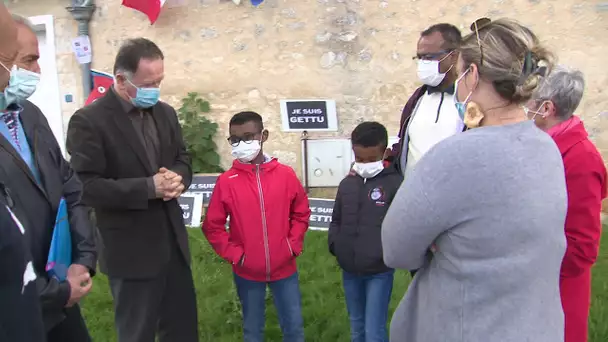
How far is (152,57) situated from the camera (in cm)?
291

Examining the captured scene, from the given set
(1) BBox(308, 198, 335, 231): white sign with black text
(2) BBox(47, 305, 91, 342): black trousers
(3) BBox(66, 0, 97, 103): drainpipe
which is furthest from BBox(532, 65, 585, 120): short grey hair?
(3) BBox(66, 0, 97, 103): drainpipe

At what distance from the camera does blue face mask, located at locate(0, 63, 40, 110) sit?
209 centimetres

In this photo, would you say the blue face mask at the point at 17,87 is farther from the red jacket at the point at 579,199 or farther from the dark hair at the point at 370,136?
the red jacket at the point at 579,199

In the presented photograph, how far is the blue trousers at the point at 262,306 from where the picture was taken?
314 cm

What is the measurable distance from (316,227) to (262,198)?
289 cm

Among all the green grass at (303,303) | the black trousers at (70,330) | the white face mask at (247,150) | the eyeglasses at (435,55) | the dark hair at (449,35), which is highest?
the dark hair at (449,35)

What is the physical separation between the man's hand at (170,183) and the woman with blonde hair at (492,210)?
1.48 meters

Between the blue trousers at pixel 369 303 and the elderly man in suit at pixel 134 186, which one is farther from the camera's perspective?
the blue trousers at pixel 369 303

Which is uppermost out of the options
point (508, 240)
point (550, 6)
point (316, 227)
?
point (550, 6)

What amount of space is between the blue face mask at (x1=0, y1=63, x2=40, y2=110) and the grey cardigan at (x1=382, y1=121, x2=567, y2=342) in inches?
61.8

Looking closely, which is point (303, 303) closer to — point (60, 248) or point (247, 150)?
point (247, 150)

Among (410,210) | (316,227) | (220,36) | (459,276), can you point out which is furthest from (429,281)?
(220,36)

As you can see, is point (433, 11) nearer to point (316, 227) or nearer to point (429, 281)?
point (316, 227)

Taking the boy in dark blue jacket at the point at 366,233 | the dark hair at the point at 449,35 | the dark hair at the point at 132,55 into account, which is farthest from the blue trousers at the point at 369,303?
the dark hair at the point at 132,55
